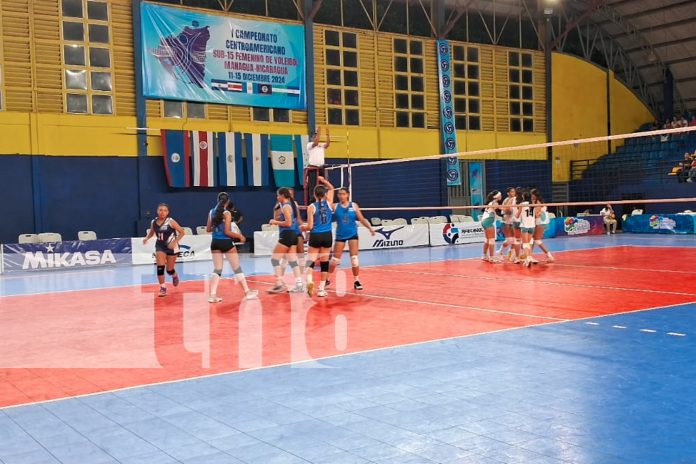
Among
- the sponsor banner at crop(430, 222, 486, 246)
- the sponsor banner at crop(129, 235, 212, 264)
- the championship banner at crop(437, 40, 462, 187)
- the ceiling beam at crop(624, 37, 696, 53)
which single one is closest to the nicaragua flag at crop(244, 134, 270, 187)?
the sponsor banner at crop(129, 235, 212, 264)

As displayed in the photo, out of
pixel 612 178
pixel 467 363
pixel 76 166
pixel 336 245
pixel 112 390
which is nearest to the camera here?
pixel 112 390

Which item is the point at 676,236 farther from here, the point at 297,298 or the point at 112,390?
the point at 112,390

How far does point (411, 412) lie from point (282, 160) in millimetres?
22557

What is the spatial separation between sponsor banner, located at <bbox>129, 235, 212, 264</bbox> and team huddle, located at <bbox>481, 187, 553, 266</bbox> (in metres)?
9.23

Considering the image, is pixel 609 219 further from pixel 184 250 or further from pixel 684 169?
pixel 184 250

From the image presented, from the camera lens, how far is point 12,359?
796cm

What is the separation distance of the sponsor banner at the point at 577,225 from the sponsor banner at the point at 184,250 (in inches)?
639

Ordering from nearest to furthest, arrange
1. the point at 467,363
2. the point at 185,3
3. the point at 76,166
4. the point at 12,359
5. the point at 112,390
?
the point at 112,390, the point at 467,363, the point at 12,359, the point at 76,166, the point at 185,3

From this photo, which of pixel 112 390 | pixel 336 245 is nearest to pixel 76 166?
pixel 336 245

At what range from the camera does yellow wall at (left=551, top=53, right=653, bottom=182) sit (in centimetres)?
3553

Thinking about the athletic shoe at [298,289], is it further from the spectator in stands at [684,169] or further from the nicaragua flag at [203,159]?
the spectator in stands at [684,169]

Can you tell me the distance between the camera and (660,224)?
31.7m

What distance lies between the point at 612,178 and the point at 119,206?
24060mm

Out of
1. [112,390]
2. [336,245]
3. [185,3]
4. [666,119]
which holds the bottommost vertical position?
[112,390]
